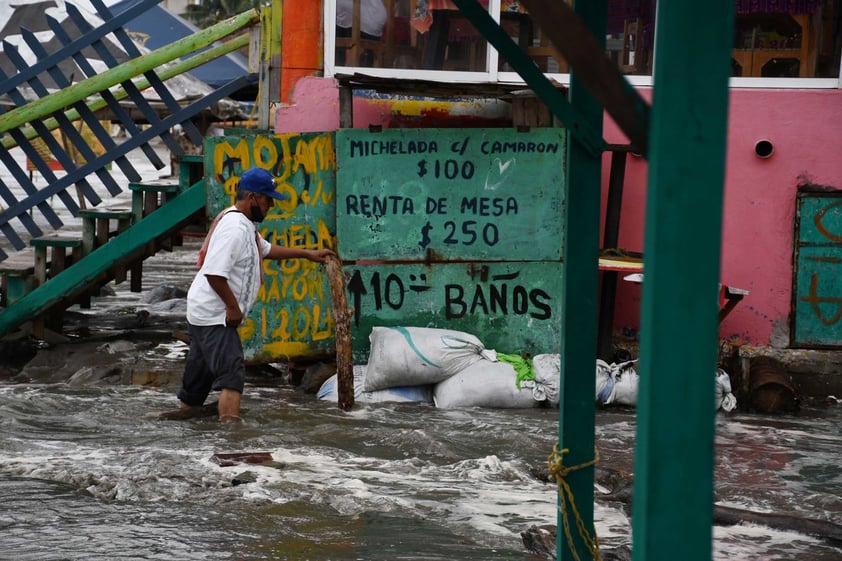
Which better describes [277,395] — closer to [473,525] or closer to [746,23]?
[473,525]

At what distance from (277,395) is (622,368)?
2.65m

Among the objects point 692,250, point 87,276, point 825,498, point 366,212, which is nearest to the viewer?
point 692,250

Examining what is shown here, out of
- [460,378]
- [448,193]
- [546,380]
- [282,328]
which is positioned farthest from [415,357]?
[448,193]

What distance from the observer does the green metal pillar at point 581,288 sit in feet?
12.3

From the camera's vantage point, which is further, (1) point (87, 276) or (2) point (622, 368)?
(1) point (87, 276)

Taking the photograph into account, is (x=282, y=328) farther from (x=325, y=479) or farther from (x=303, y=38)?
(x=325, y=479)

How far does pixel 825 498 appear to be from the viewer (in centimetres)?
636

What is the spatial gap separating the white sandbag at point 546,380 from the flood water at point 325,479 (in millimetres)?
129

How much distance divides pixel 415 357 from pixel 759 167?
10.9 ft

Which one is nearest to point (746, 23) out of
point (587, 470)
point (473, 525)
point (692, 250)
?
point (473, 525)

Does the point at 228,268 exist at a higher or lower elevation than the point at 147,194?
lower

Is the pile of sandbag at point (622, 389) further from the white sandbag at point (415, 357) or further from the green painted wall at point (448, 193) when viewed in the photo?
the green painted wall at point (448, 193)

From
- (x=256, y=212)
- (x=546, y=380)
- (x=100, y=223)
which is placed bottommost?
(x=546, y=380)

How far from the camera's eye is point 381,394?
8.62 metres
